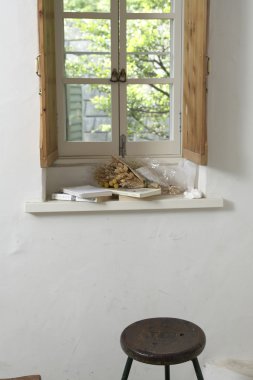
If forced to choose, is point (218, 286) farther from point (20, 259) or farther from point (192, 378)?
point (20, 259)

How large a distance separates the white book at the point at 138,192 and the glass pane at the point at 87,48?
59 centimetres

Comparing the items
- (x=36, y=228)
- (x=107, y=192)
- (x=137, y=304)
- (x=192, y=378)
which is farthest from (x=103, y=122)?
(x=192, y=378)

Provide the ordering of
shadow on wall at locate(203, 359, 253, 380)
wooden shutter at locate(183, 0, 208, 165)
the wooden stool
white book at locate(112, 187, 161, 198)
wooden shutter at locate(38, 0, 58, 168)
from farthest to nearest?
shadow on wall at locate(203, 359, 253, 380), white book at locate(112, 187, 161, 198), wooden shutter at locate(183, 0, 208, 165), wooden shutter at locate(38, 0, 58, 168), the wooden stool

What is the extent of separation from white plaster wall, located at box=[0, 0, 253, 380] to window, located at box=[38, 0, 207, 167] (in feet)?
0.56

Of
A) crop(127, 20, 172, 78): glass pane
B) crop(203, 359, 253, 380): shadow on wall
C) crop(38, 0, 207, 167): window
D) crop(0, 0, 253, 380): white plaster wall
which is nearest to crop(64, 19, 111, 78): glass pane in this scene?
crop(38, 0, 207, 167): window

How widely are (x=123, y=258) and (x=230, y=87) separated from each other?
92 cm

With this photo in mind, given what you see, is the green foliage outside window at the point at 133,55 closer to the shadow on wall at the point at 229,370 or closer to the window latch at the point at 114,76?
the window latch at the point at 114,76

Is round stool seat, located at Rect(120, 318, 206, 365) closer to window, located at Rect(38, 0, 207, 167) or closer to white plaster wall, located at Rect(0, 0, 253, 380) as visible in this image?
white plaster wall, located at Rect(0, 0, 253, 380)

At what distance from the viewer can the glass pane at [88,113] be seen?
238 centimetres

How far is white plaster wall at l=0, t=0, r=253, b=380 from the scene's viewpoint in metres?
2.14

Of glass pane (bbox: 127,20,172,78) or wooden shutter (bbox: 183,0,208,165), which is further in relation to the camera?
glass pane (bbox: 127,20,172,78)

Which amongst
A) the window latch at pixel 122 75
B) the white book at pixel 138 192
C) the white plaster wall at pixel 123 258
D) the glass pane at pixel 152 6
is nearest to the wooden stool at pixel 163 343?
the white plaster wall at pixel 123 258

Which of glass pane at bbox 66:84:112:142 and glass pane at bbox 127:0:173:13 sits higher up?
glass pane at bbox 127:0:173:13

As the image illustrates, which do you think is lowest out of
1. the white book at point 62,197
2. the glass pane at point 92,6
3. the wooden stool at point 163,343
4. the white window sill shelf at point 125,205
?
the wooden stool at point 163,343
